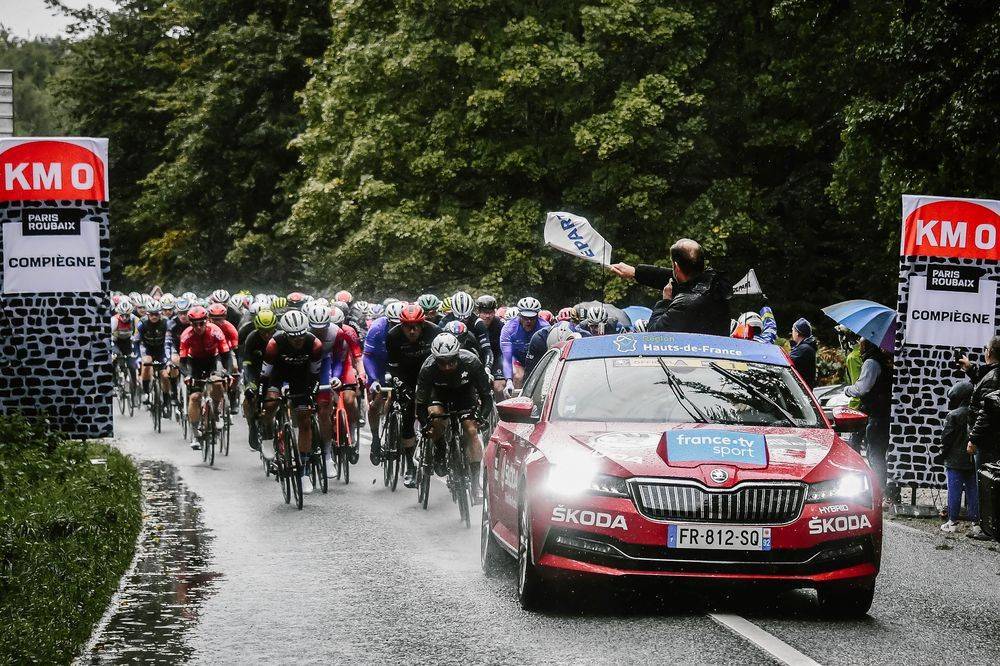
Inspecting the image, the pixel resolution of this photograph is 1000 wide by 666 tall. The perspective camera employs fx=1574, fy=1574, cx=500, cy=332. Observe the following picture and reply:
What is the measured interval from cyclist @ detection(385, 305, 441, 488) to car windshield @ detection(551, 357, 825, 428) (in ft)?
20.9

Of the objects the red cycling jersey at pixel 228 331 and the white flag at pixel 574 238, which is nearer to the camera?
the white flag at pixel 574 238

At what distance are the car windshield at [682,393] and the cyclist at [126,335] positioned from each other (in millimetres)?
21547

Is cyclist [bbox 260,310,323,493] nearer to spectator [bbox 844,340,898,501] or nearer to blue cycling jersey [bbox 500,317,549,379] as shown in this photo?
blue cycling jersey [bbox 500,317,549,379]

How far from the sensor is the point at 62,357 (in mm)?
15336

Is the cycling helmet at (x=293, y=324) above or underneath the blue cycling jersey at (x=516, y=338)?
above

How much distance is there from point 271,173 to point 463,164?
14810 mm

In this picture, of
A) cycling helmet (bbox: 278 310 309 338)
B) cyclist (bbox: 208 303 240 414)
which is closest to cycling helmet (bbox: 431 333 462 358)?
cycling helmet (bbox: 278 310 309 338)

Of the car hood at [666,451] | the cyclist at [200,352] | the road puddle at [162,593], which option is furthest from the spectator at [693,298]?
the cyclist at [200,352]

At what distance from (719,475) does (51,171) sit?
862cm

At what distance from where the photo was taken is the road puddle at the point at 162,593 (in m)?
8.13

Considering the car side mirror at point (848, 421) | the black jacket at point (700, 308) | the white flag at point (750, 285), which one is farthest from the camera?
the white flag at point (750, 285)

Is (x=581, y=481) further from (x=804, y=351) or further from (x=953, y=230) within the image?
(x=804, y=351)

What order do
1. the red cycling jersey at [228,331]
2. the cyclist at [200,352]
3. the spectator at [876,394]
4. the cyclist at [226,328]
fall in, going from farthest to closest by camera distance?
the red cycling jersey at [228,331]
the cyclist at [226,328]
the cyclist at [200,352]
the spectator at [876,394]

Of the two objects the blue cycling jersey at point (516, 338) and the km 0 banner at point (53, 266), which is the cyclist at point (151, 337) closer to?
the blue cycling jersey at point (516, 338)
